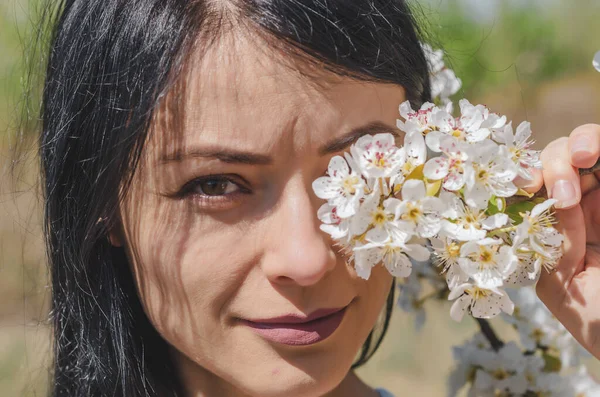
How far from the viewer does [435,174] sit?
3.93ft

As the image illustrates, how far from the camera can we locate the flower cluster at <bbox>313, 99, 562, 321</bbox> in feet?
3.90

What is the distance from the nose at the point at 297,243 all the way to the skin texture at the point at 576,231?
39 cm

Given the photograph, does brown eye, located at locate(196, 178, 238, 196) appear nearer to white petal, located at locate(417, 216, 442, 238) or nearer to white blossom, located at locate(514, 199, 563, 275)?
white petal, located at locate(417, 216, 442, 238)

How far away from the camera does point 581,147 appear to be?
1391 mm

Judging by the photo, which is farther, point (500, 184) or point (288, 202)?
point (288, 202)

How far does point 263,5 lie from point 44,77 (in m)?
0.62

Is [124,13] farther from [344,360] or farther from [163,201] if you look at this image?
[344,360]

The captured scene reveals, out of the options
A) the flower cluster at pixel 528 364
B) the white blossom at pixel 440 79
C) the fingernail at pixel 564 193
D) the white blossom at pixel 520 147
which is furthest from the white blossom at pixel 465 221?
the flower cluster at pixel 528 364

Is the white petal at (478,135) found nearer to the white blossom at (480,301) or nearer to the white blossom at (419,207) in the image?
the white blossom at (419,207)

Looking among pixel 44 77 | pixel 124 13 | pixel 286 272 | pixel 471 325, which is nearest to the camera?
pixel 286 272

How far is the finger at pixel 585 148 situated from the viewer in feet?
4.55

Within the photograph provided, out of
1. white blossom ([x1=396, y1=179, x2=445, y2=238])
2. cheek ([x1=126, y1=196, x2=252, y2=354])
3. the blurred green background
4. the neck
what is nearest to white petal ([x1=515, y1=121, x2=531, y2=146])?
white blossom ([x1=396, y1=179, x2=445, y2=238])

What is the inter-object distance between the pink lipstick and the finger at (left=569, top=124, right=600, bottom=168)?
539mm

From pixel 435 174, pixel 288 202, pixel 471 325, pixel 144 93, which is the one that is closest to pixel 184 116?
pixel 144 93
